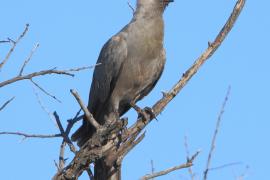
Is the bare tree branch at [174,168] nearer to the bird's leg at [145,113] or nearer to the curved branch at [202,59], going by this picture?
the curved branch at [202,59]

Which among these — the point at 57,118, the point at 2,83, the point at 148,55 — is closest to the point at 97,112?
the point at 148,55

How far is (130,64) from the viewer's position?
23.0ft

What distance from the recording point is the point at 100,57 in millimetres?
7371

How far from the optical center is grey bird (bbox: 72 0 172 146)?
702cm

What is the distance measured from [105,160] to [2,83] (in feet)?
6.17

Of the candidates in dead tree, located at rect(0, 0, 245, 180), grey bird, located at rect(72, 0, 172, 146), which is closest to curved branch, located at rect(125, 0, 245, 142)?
dead tree, located at rect(0, 0, 245, 180)

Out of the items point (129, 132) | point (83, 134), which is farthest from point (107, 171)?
point (83, 134)

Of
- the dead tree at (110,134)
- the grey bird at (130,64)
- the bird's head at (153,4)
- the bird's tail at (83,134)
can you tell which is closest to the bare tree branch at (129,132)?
the dead tree at (110,134)

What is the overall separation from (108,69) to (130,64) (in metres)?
0.31

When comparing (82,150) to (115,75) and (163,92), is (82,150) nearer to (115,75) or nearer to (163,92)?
(163,92)

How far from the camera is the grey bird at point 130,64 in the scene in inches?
276

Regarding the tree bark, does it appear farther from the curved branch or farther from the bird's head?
the bird's head

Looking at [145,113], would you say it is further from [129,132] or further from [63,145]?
[63,145]

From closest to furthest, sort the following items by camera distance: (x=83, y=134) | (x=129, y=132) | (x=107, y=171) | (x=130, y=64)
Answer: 1. (x=129, y=132)
2. (x=107, y=171)
3. (x=83, y=134)
4. (x=130, y=64)
